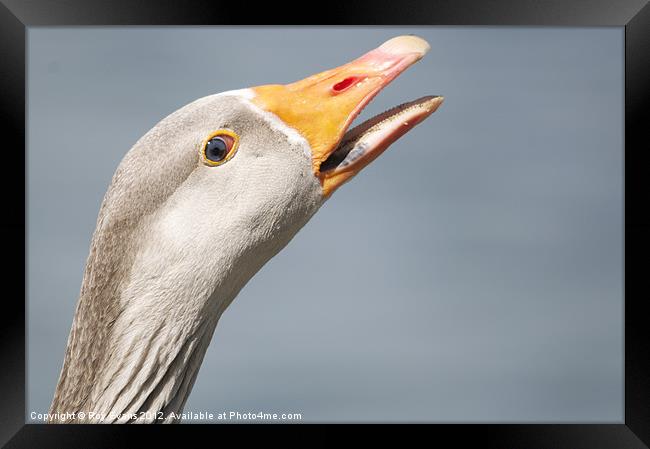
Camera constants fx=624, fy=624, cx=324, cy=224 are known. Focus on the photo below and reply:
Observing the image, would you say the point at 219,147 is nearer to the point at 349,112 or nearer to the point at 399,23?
the point at 349,112

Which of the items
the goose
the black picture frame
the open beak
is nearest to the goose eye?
the goose

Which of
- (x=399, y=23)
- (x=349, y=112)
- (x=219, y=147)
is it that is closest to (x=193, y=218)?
(x=219, y=147)

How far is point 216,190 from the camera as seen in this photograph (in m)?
2.66

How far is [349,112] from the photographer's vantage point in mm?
2703

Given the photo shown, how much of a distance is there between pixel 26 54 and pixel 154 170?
1.13m

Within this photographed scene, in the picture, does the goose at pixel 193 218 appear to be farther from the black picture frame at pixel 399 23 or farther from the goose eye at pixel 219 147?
the black picture frame at pixel 399 23

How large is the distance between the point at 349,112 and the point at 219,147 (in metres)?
0.58

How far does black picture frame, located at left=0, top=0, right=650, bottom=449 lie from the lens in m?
2.96

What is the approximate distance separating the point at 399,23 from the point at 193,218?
53.3 inches

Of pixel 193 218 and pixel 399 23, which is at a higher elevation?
pixel 399 23

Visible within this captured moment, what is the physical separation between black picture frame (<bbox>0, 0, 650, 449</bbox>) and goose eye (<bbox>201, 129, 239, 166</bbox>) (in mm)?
671

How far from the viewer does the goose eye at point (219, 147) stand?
8.65ft

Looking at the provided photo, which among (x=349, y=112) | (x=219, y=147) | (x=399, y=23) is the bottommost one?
(x=219, y=147)

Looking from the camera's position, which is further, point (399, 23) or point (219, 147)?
point (399, 23)
